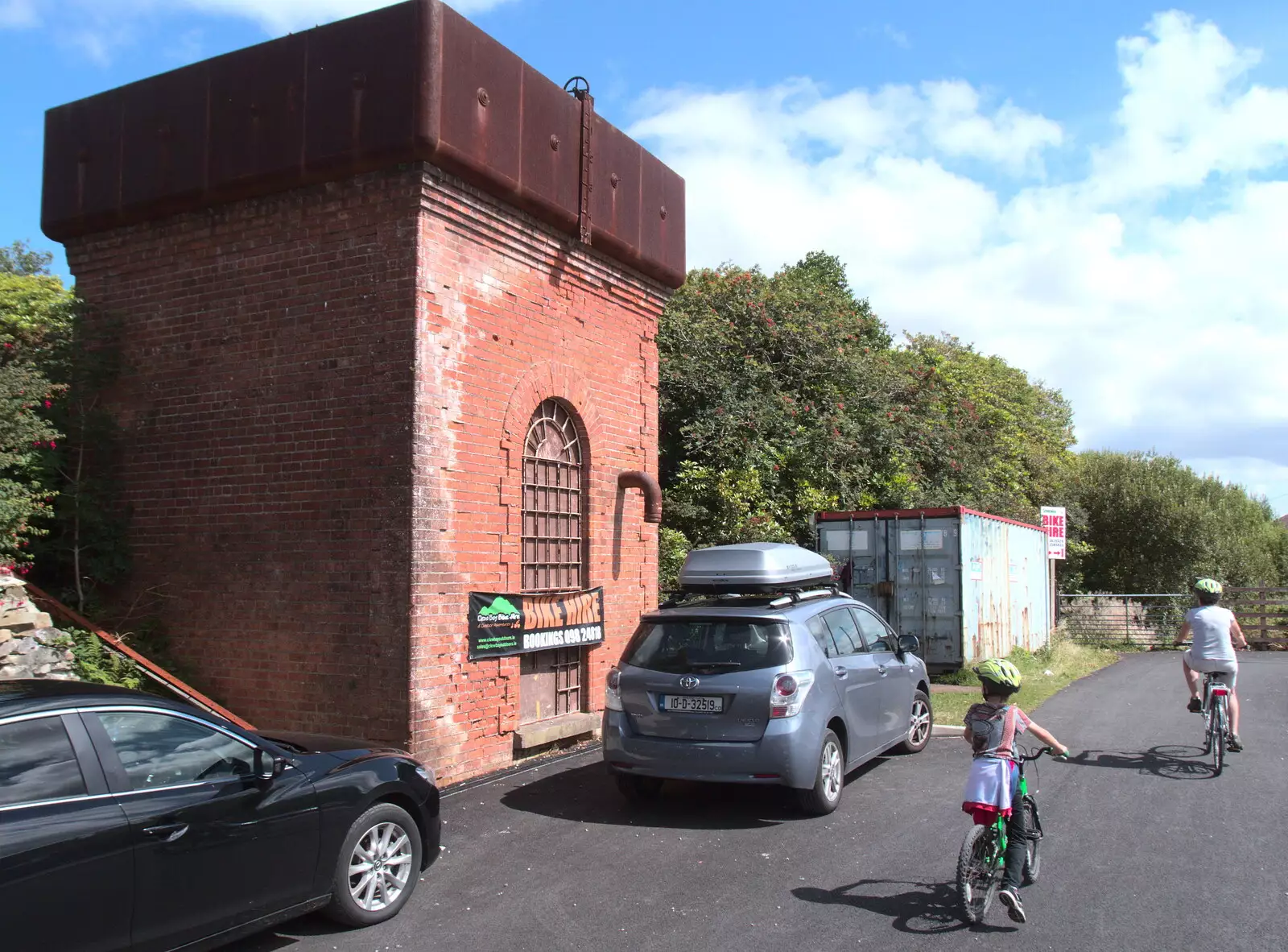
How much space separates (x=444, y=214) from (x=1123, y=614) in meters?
23.3

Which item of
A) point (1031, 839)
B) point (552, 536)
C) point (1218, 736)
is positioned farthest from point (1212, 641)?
point (552, 536)

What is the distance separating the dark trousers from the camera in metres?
A: 5.26

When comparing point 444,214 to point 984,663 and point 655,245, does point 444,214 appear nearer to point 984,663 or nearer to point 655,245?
Answer: point 655,245

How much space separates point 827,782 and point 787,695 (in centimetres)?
81

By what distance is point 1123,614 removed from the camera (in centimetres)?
2620

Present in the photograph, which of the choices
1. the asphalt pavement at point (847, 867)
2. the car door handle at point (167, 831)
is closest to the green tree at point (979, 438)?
the asphalt pavement at point (847, 867)

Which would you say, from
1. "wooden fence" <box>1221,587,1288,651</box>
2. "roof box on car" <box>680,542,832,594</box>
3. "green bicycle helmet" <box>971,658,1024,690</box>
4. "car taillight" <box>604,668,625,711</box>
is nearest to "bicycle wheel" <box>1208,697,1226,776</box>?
"roof box on car" <box>680,542,832,594</box>

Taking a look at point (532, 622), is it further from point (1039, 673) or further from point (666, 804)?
point (1039, 673)

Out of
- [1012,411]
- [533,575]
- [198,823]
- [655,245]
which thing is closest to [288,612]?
[533,575]

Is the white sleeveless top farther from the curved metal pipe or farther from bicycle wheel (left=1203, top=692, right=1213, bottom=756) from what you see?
the curved metal pipe

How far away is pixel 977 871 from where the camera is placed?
203 inches

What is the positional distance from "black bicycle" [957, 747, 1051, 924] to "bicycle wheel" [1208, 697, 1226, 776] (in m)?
4.22

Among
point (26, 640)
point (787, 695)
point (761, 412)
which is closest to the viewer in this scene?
point (787, 695)

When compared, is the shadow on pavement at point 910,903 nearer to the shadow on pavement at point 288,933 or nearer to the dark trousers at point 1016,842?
the dark trousers at point 1016,842
